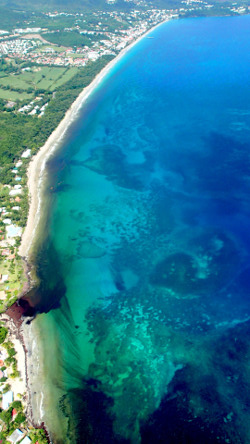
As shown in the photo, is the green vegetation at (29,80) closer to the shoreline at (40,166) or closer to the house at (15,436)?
the shoreline at (40,166)

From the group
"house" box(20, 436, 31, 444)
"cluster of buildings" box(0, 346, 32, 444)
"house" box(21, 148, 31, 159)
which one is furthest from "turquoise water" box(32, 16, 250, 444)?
"house" box(21, 148, 31, 159)

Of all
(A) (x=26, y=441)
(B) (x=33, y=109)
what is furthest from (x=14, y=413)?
(B) (x=33, y=109)

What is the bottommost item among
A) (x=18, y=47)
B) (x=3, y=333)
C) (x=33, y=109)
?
(x=3, y=333)

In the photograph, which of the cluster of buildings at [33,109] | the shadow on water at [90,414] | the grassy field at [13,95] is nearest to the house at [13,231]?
the shadow on water at [90,414]

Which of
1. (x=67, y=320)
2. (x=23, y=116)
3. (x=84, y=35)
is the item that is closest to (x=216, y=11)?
(x=84, y=35)

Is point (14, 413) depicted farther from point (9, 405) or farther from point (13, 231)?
point (13, 231)

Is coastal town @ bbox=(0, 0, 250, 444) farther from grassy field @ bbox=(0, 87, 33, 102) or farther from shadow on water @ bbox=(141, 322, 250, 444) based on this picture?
shadow on water @ bbox=(141, 322, 250, 444)

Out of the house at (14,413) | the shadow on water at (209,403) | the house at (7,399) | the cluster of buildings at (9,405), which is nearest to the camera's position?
the cluster of buildings at (9,405)

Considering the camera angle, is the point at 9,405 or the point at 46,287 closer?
the point at 9,405
